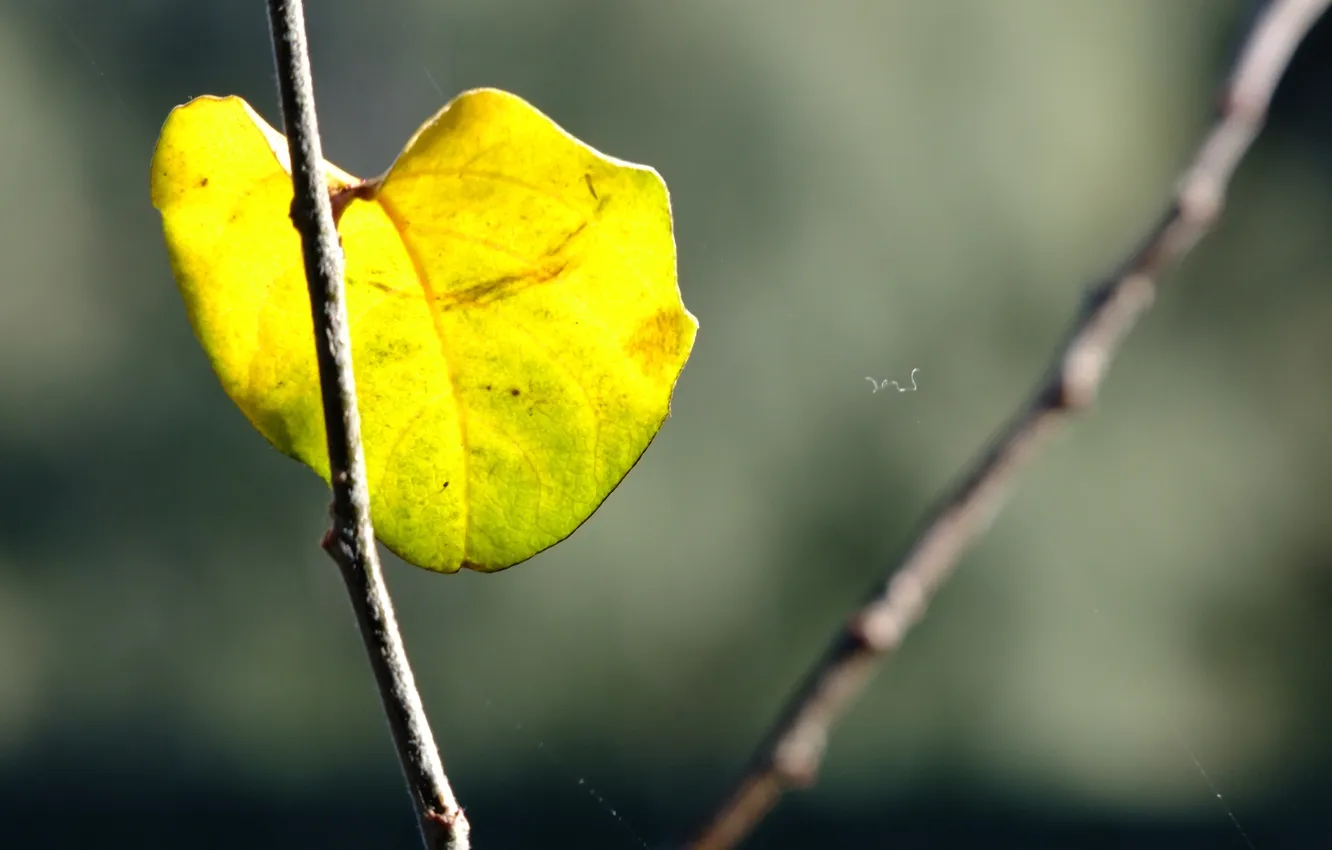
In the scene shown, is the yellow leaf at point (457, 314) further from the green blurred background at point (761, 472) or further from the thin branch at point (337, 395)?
the green blurred background at point (761, 472)

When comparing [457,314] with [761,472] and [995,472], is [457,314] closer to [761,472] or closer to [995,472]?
[995,472]

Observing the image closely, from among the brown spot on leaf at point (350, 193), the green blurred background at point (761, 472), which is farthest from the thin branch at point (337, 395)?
the green blurred background at point (761, 472)

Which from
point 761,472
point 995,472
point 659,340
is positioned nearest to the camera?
point 995,472

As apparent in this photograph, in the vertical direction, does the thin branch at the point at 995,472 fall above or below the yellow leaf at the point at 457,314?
above

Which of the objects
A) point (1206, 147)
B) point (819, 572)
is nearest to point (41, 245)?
point (819, 572)

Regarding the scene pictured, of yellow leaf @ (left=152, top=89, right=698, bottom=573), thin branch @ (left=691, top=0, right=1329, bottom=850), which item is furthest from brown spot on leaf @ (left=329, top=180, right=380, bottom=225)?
thin branch @ (left=691, top=0, right=1329, bottom=850)

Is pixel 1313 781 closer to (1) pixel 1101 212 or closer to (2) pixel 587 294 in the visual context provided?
(1) pixel 1101 212

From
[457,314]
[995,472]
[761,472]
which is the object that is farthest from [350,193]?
[761,472]
